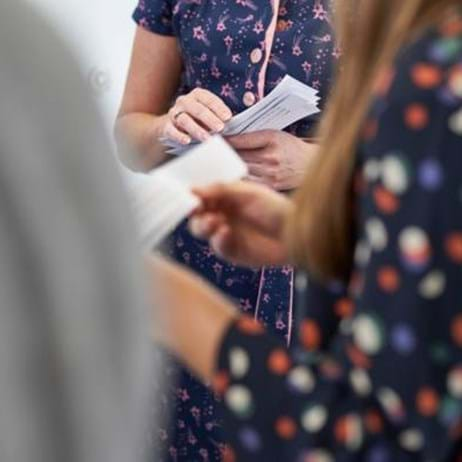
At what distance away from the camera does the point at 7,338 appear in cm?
24

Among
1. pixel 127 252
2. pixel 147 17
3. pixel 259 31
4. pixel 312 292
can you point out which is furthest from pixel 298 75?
pixel 127 252

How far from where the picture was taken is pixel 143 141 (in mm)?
1409

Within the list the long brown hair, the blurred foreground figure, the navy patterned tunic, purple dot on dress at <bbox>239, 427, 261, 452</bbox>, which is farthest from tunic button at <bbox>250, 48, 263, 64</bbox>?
the blurred foreground figure

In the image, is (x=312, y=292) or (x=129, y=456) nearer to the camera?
(x=129, y=456)

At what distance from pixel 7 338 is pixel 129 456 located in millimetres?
60

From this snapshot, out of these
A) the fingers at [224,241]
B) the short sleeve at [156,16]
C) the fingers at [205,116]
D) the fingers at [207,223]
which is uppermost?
the short sleeve at [156,16]

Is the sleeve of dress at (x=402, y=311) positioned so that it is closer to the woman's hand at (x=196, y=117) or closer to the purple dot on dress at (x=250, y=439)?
the purple dot on dress at (x=250, y=439)

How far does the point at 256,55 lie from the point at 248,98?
61mm

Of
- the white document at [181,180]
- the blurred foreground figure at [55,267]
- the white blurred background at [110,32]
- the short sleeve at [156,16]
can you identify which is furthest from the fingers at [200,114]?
the blurred foreground figure at [55,267]

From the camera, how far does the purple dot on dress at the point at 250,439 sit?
2.28 feet

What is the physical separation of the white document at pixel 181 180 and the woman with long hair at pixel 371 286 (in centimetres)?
7

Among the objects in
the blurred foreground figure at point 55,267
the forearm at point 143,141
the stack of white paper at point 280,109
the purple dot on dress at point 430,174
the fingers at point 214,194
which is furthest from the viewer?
the forearm at point 143,141

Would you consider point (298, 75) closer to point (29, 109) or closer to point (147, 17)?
point (147, 17)

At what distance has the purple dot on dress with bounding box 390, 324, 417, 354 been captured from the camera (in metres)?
0.61
